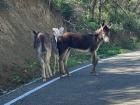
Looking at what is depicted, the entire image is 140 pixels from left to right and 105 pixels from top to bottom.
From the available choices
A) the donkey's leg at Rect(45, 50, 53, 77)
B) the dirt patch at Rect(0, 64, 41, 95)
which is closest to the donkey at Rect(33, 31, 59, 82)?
the donkey's leg at Rect(45, 50, 53, 77)

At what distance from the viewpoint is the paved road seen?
1173 centimetres

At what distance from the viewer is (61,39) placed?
17.3 metres

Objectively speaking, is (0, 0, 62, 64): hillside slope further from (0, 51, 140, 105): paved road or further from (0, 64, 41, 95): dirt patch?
(0, 51, 140, 105): paved road

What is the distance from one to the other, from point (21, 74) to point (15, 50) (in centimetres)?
261

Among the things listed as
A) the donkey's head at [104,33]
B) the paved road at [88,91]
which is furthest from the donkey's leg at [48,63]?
the donkey's head at [104,33]

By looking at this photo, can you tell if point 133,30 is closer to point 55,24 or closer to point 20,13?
point 55,24

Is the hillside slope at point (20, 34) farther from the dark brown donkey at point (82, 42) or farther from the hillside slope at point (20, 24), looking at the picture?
the dark brown donkey at point (82, 42)

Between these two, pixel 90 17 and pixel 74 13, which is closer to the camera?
pixel 74 13

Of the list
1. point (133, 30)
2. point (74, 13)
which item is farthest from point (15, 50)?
point (133, 30)

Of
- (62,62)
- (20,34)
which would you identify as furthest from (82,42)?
(20,34)

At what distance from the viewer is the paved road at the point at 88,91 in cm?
1173

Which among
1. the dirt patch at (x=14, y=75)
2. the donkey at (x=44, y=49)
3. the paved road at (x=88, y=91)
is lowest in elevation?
the paved road at (x=88, y=91)

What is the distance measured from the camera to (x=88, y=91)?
526 inches

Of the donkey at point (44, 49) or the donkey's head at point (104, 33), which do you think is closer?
the donkey at point (44, 49)
